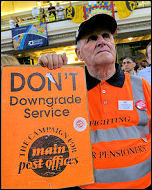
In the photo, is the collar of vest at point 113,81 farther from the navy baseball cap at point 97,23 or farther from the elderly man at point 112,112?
the navy baseball cap at point 97,23

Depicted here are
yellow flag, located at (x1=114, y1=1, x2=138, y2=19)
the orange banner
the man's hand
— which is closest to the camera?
the orange banner

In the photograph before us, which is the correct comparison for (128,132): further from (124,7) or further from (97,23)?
(124,7)

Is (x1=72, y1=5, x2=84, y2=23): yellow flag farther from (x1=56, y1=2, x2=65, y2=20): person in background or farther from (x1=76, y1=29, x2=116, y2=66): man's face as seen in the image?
(x1=76, y1=29, x2=116, y2=66): man's face

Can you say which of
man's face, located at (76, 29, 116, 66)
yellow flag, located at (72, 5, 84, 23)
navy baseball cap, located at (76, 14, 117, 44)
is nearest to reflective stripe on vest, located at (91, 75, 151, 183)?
man's face, located at (76, 29, 116, 66)

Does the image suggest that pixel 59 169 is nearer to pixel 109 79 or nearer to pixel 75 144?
pixel 75 144

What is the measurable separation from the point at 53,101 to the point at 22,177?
0.41 metres

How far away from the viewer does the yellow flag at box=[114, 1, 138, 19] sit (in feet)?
21.5

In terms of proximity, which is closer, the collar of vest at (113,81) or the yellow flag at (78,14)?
the collar of vest at (113,81)

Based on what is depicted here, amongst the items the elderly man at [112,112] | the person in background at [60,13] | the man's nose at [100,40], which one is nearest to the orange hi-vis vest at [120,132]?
the elderly man at [112,112]

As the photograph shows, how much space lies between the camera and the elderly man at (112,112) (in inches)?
36.0

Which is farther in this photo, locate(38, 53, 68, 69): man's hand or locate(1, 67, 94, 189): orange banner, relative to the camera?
locate(38, 53, 68, 69): man's hand

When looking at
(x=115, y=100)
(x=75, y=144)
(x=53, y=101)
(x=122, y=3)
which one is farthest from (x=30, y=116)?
(x=122, y=3)

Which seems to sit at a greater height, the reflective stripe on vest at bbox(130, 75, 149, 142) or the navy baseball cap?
the navy baseball cap

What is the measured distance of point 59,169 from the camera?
791 millimetres
